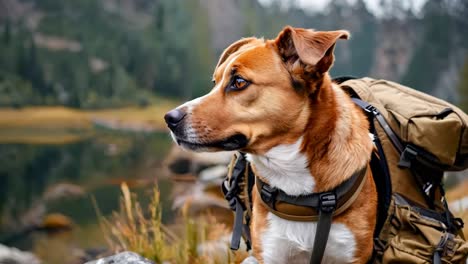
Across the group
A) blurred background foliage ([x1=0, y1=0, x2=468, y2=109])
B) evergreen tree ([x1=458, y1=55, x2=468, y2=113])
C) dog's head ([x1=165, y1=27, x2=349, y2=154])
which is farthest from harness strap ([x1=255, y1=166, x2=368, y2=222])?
blurred background foliage ([x1=0, y1=0, x2=468, y2=109])

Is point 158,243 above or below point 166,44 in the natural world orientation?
above

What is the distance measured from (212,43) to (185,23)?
681cm

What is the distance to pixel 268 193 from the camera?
2811 mm

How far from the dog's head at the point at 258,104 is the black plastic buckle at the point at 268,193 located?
A: 0.22 metres

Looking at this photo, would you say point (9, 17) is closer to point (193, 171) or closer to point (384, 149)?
point (193, 171)

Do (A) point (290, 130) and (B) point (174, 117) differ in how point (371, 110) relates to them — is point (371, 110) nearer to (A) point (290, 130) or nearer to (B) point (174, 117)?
(A) point (290, 130)

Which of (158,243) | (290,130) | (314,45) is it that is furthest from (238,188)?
(158,243)

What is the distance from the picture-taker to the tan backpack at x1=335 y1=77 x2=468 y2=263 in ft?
9.71

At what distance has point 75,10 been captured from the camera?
121 feet

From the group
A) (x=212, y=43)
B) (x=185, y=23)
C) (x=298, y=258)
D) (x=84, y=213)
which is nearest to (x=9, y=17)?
(x=185, y=23)

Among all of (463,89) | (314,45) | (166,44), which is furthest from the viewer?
(166,44)

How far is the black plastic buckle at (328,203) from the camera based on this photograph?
2639 mm

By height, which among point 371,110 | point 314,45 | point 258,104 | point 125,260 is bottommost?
point 125,260

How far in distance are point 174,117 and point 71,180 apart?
2247 centimetres
